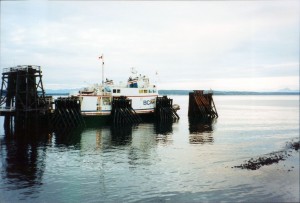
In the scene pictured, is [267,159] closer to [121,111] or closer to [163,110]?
[121,111]

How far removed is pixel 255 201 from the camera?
1892 cm

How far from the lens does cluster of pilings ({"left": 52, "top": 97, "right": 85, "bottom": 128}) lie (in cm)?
5084

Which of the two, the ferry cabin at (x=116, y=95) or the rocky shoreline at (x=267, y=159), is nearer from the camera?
the rocky shoreline at (x=267, y=159)

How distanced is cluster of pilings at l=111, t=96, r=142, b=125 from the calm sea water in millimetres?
15746

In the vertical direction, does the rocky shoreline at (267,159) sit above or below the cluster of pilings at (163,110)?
below

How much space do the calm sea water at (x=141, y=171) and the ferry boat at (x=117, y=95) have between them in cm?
1397

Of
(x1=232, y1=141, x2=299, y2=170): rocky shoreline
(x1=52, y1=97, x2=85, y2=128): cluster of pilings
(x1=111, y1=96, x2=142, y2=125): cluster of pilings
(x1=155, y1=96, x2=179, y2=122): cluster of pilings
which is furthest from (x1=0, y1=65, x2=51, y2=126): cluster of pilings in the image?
(x1=232, y1=141, x2=299, y2=170): rocky shoreline

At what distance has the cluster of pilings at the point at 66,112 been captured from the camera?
50844 millimetres

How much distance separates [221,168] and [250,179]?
11.8 feet

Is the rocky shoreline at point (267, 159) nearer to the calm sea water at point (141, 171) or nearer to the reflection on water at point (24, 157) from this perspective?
the calm sea water at point (141, 171)

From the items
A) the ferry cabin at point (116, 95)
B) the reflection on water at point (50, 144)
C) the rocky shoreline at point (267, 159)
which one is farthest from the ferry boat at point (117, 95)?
the rocky shoreline at point (267, 159)

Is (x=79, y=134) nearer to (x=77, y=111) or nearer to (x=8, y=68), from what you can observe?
(x=77, y=111)

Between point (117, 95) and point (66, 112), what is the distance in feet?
34.4

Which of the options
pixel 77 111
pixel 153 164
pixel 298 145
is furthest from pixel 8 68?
pixel 298 145
